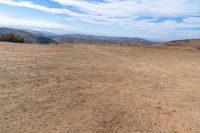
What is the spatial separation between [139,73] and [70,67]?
2.67 m

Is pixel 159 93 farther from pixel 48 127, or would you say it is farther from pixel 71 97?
pixel 48 127

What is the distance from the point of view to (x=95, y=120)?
5.11 m

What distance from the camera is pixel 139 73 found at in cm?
1011

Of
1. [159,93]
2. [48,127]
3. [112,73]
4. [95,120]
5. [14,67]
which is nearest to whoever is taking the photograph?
[48,127]

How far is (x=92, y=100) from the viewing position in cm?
631

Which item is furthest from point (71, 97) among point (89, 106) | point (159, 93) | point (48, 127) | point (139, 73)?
point (139, 73)

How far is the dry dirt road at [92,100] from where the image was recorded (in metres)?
4.89

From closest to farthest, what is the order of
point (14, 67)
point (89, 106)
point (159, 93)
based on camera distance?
point (89, 106) < point (159, 93) < point (14, 67)

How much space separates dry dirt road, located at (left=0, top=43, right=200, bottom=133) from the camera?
Result: 193 inches

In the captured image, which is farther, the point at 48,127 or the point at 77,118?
the point at 77,118

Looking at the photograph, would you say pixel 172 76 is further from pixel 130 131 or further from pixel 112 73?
pixel 130 131

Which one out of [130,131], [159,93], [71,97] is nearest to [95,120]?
[130,131]

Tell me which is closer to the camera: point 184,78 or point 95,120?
point 95,120

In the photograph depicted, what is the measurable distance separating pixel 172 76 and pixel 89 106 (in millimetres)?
5209
